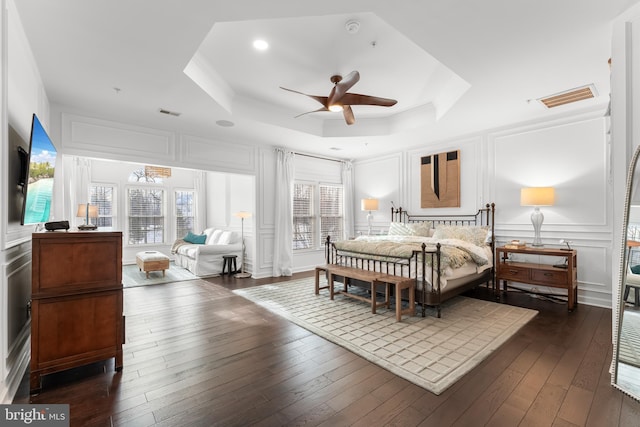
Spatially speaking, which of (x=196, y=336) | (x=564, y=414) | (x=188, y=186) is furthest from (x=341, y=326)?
(x=188, y=186)

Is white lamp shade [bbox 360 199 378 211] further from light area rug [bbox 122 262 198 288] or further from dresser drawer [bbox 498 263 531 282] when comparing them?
light area rug [bbox 122 262 198 288]

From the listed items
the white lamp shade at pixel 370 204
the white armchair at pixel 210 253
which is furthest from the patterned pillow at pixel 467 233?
the white armchair at pixel 210 253

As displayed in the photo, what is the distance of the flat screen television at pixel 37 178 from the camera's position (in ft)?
7.61

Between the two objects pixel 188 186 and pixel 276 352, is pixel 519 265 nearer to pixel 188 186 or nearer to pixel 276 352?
pixel 276 352

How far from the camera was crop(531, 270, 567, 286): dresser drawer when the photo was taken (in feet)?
12.7

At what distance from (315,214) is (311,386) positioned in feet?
17.3

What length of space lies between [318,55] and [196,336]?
342 cm

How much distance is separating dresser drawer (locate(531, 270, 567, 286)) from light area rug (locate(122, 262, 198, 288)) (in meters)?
6.05

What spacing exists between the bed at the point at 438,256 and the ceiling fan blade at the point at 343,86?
2067 millimetres

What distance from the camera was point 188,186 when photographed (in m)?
9.23

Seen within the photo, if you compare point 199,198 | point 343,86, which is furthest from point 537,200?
point 199,198

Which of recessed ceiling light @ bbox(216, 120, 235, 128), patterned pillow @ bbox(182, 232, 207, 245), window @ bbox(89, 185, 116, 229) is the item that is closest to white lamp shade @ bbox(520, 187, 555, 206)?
recessed ceiling light @ bbox(216, 120, 235, 128)

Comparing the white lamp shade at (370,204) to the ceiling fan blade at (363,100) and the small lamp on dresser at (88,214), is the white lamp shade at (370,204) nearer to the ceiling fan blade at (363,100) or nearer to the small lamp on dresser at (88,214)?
the ceiling fan blade at (363,100)

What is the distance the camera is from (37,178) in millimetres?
2512
